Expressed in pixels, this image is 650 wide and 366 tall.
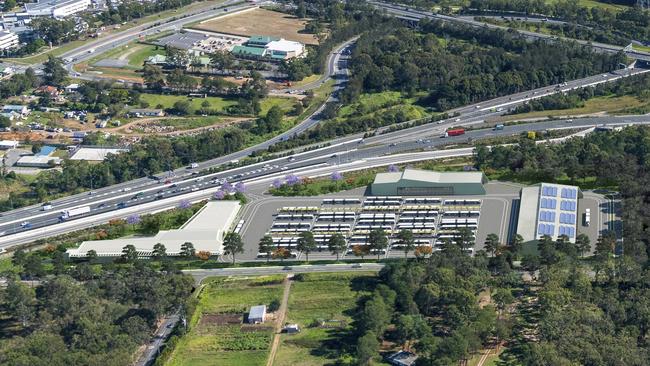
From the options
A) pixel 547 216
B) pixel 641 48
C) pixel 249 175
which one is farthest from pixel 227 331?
pixel 641 48

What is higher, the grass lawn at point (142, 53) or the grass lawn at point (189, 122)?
the grass lawn at point (142, 53)

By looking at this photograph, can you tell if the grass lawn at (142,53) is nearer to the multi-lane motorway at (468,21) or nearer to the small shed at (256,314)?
the multi-lane motorway at (468,21)

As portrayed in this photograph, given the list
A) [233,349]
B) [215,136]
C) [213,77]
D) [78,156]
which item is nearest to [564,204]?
[233,349]

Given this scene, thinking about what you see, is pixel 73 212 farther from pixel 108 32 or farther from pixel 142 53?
pixel 108 32

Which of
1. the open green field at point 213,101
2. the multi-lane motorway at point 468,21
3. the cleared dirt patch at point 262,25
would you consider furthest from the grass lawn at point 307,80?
the multi-lane motorway at point 468,21

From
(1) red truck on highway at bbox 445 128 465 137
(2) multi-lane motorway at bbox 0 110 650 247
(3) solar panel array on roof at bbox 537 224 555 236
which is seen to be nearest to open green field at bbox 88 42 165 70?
(2) multi-lane motorway at bbox 0 110 650 247

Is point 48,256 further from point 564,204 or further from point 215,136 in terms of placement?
point 564,204
